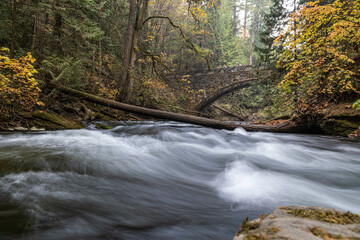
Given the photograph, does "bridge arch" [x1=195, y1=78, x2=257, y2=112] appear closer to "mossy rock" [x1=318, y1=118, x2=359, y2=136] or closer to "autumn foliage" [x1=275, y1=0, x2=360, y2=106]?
"autumn foliage" [x1=275, y1=0, x2=360, y2=106]

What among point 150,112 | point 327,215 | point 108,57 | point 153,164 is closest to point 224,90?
point 108,57

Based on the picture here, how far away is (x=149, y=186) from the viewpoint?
111 inches

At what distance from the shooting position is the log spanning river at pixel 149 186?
5.48ft

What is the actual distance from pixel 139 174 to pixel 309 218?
8.51 ft

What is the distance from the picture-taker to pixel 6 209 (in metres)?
1.66

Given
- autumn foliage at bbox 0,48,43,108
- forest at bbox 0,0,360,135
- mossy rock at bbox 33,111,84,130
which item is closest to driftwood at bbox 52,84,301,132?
forest at bbox 0,0,360,135

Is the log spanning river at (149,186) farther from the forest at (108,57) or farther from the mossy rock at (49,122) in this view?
the forest at (108,57)

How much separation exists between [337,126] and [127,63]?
856cm

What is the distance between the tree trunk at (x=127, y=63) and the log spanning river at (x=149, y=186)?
3761 millimetres

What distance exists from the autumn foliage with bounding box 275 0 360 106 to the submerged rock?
6.11 m

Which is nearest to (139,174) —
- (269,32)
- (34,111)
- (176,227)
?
(176,227)

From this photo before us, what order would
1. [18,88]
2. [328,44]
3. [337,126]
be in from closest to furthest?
[18,88] → [328,44] → [337,126]

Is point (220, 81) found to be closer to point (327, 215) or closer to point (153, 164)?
point (153, 164)

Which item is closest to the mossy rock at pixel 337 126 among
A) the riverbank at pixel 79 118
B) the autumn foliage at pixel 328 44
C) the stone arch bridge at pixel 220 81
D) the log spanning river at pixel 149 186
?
the riverbank at pixel 79 118
